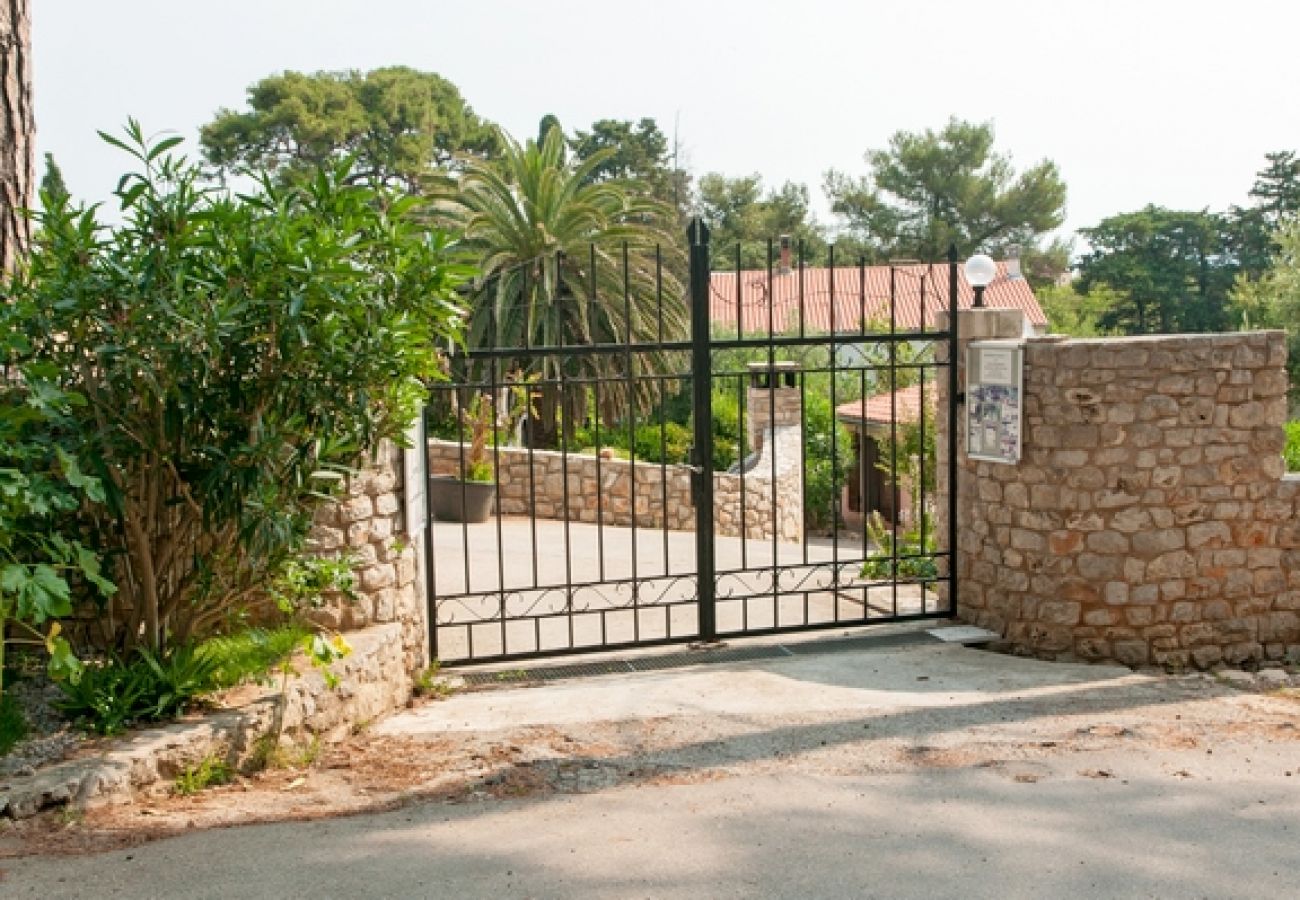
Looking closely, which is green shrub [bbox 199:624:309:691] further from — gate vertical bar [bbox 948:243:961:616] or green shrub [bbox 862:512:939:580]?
gate vertical bar [bbox 948:243:961:616]

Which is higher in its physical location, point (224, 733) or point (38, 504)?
point (38, 504)

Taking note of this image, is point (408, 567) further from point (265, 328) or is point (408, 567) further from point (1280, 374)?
point (1280, 374)

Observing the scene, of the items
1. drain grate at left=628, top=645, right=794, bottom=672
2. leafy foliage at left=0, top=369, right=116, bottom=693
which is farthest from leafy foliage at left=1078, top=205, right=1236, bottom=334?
leafy foliage at left=0, top=369, right=116, bottom=693

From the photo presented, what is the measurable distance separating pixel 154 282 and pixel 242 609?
172 centimetres

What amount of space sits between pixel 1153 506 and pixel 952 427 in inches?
53.2

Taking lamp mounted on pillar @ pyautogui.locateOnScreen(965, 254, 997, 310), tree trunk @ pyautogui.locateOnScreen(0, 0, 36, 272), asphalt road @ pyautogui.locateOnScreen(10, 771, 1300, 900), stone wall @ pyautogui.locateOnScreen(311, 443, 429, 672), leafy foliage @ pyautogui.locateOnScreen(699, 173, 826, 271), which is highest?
leafy foliage @ pyautogui.locateOnScreen(699, 173, 826, 271)

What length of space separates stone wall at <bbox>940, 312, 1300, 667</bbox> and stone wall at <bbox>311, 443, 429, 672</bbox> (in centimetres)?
367

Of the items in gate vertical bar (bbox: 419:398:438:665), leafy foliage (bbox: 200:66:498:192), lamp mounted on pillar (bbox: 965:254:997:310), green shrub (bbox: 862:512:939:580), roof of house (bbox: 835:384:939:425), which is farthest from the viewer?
leafy foliage (bbox: 200:66:498:192)

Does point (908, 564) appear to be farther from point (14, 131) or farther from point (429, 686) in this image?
point (14, 131)

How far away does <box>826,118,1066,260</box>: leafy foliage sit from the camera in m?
48.1

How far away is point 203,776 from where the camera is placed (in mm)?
5008

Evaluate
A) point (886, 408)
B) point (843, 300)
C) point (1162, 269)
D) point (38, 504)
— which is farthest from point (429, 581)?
point (1162, 269)

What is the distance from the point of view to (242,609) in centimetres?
592

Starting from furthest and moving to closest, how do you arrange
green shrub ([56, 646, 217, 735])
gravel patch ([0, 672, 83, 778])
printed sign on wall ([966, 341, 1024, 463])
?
printed sign on wall ([966, 341, 1024, 463]) → green shrub ([56, 646, 217, 735]) → gravel patch ([0, 672, 83, 778])
